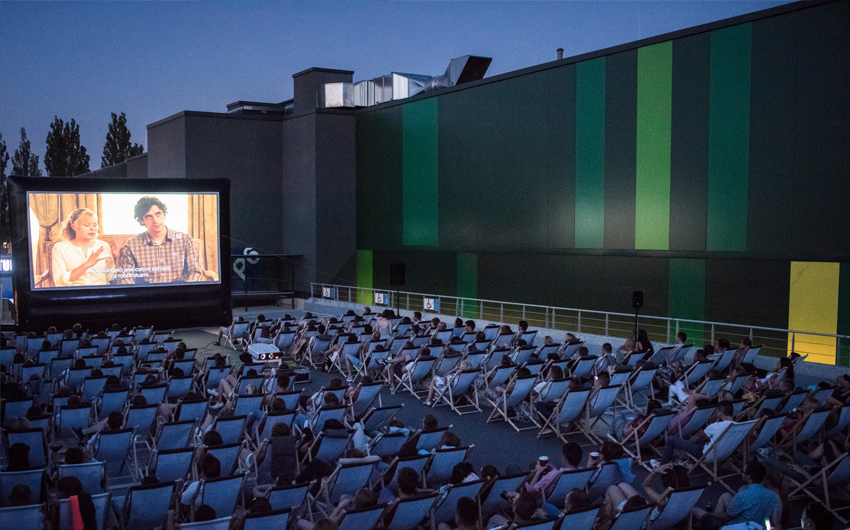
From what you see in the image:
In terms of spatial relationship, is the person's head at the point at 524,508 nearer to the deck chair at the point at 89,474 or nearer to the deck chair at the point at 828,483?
the deck chair at the point at 828,483

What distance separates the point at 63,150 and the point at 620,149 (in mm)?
44515

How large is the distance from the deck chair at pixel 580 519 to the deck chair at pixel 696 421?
3195 millimetres

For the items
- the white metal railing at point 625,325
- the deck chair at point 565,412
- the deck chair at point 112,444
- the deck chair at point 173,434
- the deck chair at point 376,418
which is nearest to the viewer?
the deck chair at point 112,444

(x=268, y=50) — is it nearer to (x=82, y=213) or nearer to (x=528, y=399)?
(x=82, y=213)

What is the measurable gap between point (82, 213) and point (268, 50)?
18241 mm

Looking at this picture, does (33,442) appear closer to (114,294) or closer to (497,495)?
(497,495)

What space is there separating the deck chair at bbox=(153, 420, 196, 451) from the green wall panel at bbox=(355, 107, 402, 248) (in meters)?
18.6

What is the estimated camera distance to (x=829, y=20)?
1461 cm

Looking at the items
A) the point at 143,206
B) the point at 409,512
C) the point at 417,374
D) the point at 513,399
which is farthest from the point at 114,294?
the point at 409,512

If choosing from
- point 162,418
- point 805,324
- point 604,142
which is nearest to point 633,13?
point 604,142

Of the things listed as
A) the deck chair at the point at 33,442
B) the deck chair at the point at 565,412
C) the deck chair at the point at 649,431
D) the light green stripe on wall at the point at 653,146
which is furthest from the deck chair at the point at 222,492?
the light green stripe on wall at the point at 653,146

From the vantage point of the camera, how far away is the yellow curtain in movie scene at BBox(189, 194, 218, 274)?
17953 mm

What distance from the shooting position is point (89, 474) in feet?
19.1

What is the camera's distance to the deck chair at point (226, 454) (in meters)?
6.37
